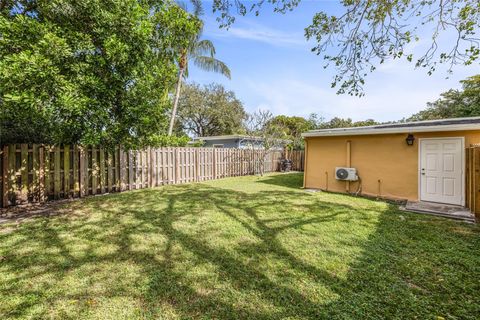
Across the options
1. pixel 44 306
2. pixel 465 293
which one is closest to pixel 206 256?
pixel 44 306

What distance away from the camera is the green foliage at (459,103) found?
19877 millimetres

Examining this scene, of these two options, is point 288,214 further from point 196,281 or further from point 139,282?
point 139,282

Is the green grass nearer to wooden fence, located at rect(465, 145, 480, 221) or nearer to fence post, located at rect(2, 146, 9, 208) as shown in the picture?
wooden fence, located at rect(465, 145, 480, 221)

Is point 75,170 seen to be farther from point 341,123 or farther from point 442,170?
point 341,123

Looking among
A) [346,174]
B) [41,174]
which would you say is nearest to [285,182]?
[346,174]

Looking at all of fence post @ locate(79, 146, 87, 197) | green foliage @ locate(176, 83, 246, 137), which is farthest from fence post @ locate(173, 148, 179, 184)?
green foliage @ locate(176, 83, 246, 137)

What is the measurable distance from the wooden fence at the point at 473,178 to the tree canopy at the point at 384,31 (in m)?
2.22

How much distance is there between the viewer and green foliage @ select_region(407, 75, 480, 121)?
19.9 metres

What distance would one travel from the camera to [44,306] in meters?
2.28

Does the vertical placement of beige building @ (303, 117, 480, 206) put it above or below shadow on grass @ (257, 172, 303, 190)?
above

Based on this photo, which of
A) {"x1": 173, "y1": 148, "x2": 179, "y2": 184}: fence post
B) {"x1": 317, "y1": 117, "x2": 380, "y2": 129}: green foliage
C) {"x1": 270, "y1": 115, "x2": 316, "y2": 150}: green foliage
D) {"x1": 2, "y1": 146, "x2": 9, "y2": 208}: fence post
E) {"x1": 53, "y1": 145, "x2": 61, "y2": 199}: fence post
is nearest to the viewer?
{"x1": 2, "y1": 146, "x2": 9, "y2": 208}: fence post

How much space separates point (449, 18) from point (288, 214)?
566 cm

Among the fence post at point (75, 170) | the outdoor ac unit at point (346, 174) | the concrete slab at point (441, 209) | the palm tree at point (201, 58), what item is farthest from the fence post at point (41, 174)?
the concrete slab at point (441, 209)

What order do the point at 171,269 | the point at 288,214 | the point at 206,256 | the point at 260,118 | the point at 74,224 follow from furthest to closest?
the point at 260,118 < the point at 288,214 < the point at 74,224 < the point at 206,256 < the point at 171,269
